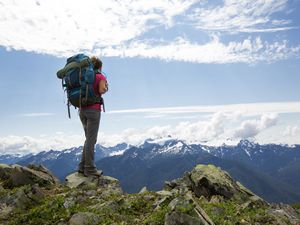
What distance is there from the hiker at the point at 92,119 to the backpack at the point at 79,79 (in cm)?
37

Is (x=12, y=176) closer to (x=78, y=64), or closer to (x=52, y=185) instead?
(x=52, y=185)

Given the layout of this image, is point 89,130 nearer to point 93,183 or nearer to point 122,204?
point 93,183

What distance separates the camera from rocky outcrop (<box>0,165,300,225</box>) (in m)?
10.4

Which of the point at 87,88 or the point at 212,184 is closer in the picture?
the point at 87,88

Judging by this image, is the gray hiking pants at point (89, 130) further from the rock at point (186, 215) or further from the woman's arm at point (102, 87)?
the rock at point (186, 215)

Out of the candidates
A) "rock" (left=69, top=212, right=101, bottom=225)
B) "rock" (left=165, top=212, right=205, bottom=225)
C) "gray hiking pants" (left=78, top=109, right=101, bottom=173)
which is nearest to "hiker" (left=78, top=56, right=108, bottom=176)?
"gray hiking pants" (left=78, top=109, right=101, bottom=173)

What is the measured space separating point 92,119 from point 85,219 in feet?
22.7

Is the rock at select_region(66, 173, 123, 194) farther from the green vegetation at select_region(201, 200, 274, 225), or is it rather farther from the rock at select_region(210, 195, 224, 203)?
the green vegetation at select_region(201, 200, 274, 225)

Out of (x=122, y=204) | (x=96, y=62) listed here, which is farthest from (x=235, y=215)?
(x=96, y=62)

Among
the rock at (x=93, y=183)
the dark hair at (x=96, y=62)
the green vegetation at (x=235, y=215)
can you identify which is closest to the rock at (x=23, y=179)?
the rock at (x=93, y=183)

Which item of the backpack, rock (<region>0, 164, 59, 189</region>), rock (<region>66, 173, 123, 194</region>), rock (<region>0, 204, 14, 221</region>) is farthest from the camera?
rock (<region>0, 164, 59, 189</region>)

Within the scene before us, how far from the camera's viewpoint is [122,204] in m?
12.6

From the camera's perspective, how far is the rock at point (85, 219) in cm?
1057

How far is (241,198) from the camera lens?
17688 mm
